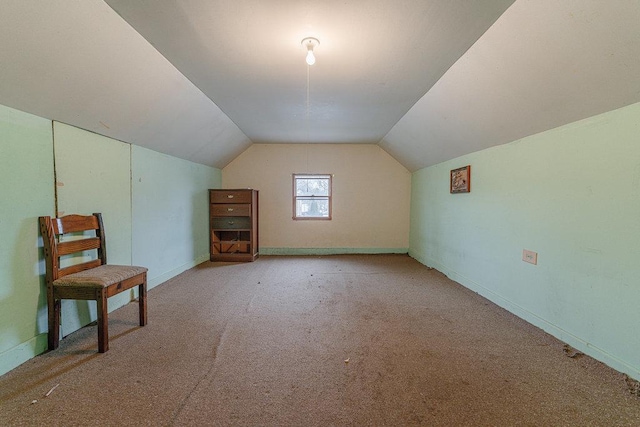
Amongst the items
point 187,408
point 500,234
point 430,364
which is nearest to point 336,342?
point 430,364

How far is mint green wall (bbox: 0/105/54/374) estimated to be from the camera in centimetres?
173

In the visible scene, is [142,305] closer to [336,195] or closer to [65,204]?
[65,204]

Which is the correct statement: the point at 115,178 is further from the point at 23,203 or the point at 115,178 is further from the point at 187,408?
the point at 187,408

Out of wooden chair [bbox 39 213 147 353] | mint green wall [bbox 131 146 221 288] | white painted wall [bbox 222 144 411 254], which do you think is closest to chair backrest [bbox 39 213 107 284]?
wooden chair [bbox 39 213 147 353]

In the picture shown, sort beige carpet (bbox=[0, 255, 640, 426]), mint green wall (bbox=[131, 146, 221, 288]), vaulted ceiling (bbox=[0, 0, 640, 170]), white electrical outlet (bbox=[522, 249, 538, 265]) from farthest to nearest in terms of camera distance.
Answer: mint green wall (bbox=[131, 146, 221, 288]) < white electrical outlet (bbox=[522, 249, 538, 265]) < vaulted ceiling (bbox=[0, 0, 640, 170]) < beige carpet (bbox=[0, 255, 640, 426])

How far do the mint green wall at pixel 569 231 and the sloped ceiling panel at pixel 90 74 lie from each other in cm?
336

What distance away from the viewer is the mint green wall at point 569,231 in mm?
1731

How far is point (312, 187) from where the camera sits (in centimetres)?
566

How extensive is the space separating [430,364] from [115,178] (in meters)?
3.32

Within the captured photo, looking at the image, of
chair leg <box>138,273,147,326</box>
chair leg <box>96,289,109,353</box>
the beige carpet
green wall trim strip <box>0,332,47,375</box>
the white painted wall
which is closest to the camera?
the beige carpet

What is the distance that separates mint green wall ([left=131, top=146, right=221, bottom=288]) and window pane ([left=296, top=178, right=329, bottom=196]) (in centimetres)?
180

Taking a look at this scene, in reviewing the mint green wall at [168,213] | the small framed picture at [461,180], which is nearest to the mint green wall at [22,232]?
the mint green wall at [168,213]

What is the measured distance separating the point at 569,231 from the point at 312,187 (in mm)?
4188

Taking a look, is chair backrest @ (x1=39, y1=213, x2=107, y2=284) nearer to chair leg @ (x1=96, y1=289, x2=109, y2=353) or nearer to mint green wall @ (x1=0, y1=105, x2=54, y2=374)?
mint green wall @ (x1=0, y1=105, x2=54, y2=374)
